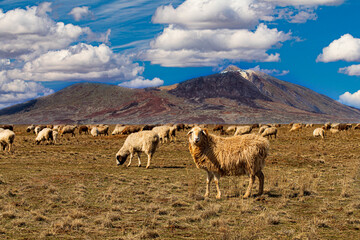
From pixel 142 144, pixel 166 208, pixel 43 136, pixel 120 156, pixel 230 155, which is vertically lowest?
pixel 166 208

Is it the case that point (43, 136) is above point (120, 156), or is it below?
above

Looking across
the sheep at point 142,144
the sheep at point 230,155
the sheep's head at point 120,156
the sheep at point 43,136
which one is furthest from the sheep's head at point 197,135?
the sheep at point 43,136

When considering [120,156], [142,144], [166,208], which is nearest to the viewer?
[166,208]

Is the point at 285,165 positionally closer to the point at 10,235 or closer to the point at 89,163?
the point at 89,163

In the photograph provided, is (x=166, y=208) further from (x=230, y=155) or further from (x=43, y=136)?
(x=43, y=136)

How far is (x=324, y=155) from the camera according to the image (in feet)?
95.5

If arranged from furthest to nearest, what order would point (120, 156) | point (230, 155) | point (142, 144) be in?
point (120, 156), point (142, 144), point (230, 155)

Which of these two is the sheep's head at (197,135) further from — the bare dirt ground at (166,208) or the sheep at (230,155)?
the bare dirt ground at (166,208)

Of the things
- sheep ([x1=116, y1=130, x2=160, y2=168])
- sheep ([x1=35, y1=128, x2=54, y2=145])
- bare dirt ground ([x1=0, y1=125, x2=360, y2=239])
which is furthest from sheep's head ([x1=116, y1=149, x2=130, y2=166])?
sheep ([x1=35, y1=128, x2=54, y2=145])

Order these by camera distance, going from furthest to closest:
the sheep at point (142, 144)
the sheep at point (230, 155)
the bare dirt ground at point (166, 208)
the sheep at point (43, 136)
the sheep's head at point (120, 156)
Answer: the sheep at point (43, 136)
the sheep's head at point (120, 156)
the sheep at point (142, 144)
the sheep at point (230, 155)
the bare dirt ground at point (166, 208)

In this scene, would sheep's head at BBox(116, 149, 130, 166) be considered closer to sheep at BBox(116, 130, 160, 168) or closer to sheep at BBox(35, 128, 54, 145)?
sheep at BBox(116, 130, 160, 168)

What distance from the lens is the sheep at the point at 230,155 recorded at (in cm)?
1255

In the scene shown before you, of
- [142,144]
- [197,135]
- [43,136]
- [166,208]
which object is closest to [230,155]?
[197,135]

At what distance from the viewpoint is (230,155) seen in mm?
12602
